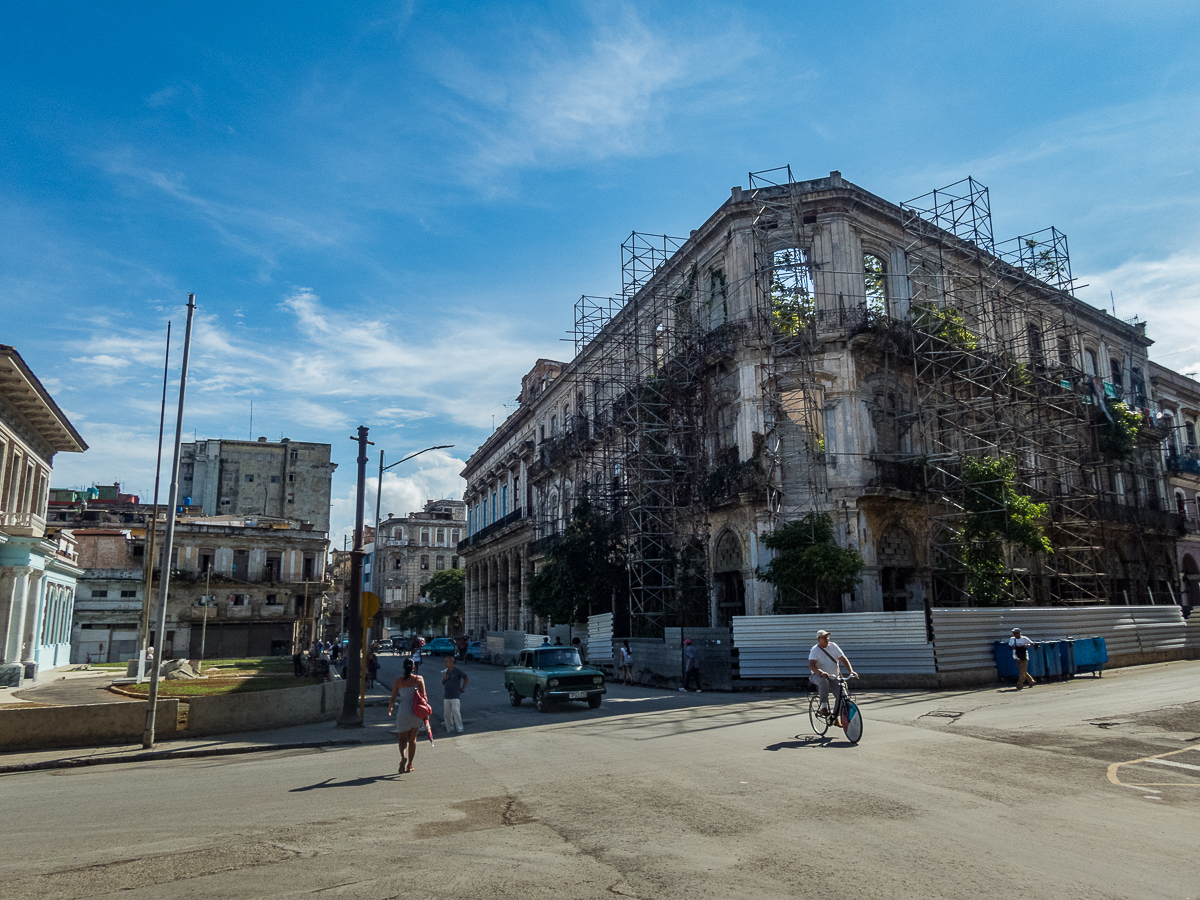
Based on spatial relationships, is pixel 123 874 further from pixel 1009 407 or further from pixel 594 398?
pixel 594 398

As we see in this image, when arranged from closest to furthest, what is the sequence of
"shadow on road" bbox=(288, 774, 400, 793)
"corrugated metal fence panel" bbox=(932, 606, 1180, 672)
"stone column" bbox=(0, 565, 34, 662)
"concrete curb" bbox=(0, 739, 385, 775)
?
"shadow on road" bbox=(288, 774, 400, 793), "concrete curb" bbox=(0, 739, 385, 775), "corrugated metal fence panel" bbox=(932, 606, 1180, 672), "stone column" bbox=(0, 565, 34, 662)

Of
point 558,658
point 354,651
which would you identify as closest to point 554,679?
point 558,658

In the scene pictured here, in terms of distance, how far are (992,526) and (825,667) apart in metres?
16.1

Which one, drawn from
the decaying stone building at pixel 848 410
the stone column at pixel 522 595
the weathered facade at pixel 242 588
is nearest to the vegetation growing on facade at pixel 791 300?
the decaying stone building at pixel 848 410

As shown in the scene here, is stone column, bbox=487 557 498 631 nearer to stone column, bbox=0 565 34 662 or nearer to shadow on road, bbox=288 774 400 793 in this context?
stone column, bbox=0 565 34 662

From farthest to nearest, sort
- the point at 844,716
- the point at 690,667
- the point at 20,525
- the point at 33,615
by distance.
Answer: the point at 33,615
the point at 20,525
the point at 690,667
the point at 844,716

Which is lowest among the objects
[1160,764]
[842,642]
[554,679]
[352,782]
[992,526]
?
[352,782]

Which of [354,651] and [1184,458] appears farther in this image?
[1184,458]

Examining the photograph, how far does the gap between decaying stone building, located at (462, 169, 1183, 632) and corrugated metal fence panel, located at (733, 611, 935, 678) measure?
277cm

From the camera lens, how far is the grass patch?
22.7 metres

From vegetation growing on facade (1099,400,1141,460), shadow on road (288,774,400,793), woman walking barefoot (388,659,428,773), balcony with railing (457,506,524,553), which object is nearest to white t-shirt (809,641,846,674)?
woman walking barefoot (388,659,428,773)

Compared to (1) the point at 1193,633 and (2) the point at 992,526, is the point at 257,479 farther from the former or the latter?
(1) the point at 1193,633

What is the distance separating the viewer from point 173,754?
13.5 metres

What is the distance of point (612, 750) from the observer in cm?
1230
